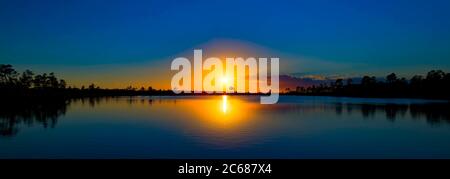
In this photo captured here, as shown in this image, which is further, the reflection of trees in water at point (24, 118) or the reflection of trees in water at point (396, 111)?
the reflection of trees in water at point (396, 111)

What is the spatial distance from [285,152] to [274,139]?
15.8 ft

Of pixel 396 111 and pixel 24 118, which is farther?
pixel 396 111

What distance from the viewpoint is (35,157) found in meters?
17.9

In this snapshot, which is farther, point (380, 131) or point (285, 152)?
point (380, 131)

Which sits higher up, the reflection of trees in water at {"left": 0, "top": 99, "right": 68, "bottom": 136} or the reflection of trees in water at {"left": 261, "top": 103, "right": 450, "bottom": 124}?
the reflection of trees in water at {"left": 0, "top": 99, "right": 68, "bottom": 136}

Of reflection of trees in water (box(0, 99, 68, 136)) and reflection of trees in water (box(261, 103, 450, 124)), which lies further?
reflection of trees in water (box(261, 103, 450, 124))

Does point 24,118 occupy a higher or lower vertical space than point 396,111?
higher

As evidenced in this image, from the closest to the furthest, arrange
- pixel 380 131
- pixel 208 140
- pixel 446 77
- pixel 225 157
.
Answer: pixel 225 157, pixel 208 140, pixel 380 131, pixel 446 77

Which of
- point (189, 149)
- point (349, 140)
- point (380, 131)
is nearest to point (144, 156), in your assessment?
point (189, 149)

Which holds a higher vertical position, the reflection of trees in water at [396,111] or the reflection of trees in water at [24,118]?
the reflection of trees in water at [24,118]
